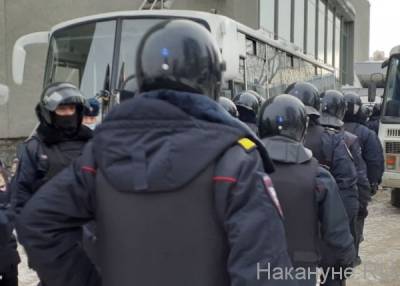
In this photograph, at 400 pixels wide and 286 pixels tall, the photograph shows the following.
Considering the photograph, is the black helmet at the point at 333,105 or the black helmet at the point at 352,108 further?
the black helmet at the point at 352,108

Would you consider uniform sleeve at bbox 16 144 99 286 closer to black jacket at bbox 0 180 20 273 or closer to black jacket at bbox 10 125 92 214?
black jacket at bbox 10 125 92 214

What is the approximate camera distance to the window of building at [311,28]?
106 feet

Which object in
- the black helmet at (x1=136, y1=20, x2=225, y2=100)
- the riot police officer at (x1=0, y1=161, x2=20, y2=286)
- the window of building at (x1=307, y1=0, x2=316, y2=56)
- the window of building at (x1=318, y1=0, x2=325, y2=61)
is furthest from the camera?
Answer: the window of building at (x1=318, y1=0, x2=325, y2=61)

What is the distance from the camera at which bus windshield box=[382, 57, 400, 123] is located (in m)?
10.2

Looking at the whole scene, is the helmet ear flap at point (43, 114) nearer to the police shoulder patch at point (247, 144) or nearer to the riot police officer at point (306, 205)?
the riot police officer at point (306, 205)

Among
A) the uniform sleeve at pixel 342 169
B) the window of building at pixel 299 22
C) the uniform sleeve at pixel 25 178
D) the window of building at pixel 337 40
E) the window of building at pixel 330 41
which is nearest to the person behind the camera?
the uniform sleeve at pixel 25 178

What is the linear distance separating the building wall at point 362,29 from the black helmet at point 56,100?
56.4m

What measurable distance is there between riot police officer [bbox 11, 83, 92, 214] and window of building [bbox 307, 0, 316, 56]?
1162 inches

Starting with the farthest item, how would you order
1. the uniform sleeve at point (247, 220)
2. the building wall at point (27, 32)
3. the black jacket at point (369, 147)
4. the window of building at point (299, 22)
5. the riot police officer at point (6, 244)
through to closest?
the window of building at point (299, 22) < the building wall at point (27, 32) < the black jacket at point (369, 147) < the riot police officer at point (6, 244) < the uniform sleeve at point (247, 220)

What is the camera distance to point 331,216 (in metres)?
3.02

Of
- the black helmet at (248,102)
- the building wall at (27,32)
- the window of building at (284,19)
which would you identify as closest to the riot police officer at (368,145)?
the black helmet at (248,102)

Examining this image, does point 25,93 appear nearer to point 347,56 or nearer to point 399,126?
point 399,126

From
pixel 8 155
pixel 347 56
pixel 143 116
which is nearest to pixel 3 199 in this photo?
pixel 143 116

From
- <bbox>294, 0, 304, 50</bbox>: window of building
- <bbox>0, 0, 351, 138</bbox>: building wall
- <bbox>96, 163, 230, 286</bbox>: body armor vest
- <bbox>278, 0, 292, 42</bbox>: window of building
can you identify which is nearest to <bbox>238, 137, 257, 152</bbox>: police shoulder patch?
<bbox>96, 163, 230, 286</bbox>: body armor vest
